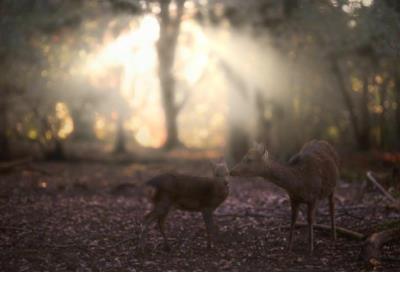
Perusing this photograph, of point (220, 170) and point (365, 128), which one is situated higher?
point (220, 170)

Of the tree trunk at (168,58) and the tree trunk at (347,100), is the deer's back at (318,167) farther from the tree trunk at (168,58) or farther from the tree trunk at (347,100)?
the tree trunk at (347,100)

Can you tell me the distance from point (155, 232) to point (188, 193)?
1.31 metres

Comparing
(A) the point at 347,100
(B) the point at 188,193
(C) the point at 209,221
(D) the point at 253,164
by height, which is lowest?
(C) the point at 209,221

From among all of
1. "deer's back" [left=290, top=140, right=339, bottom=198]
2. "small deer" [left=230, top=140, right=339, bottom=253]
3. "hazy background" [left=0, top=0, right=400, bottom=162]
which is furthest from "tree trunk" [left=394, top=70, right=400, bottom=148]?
"small deer" [left=230, top=140, right=339, bottom=253]

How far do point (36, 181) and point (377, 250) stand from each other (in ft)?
26.2

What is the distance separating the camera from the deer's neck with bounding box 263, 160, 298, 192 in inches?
256

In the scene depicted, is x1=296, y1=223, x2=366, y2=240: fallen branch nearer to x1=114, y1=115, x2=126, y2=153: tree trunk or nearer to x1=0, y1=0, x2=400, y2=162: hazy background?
x1=0, y1=0, x2=400, y2=162: hazy background

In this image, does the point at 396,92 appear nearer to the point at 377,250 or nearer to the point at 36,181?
the point at 36,181

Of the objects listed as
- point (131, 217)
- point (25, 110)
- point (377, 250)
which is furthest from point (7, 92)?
point (377, 250)

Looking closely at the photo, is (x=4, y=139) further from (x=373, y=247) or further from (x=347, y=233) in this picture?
(x=373, y=247)

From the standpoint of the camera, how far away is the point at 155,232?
7.89 m

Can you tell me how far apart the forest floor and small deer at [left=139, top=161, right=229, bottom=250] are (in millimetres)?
413

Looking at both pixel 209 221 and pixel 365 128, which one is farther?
pixel 365 128

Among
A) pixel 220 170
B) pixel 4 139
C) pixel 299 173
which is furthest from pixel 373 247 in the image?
pixel 4 139
